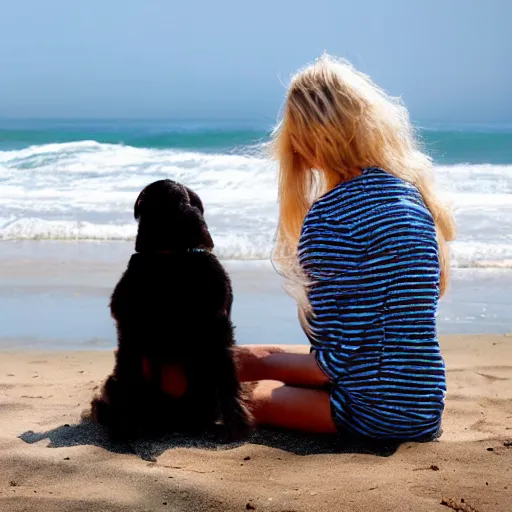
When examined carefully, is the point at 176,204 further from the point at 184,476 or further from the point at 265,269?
the point at 265,269

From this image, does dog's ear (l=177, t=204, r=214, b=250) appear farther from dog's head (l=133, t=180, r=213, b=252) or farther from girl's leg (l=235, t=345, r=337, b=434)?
girl's leg (l=235, t=345, r=337, b=434)

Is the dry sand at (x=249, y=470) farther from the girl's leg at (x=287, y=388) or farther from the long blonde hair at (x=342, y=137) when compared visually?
the long blonde hair at (x=342, y=137)

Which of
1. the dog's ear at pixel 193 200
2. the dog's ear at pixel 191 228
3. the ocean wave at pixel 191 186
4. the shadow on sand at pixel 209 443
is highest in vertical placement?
the dog's ear at pixel 193 200

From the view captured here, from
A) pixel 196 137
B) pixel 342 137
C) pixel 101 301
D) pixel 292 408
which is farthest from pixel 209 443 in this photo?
pixel 196 137

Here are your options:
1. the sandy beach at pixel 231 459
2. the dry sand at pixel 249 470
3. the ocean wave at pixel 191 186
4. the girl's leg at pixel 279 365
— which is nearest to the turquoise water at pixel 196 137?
the ocean wave at pixel 191 186

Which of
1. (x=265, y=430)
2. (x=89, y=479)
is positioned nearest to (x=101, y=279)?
(x=265, y=430)

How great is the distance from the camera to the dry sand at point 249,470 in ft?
8.25

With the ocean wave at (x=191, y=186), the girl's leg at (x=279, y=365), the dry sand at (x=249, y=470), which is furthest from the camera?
the ocean wave at (x=191, y=186)

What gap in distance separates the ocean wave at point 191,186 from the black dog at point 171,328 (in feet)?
2.20

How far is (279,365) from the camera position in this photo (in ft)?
11.6

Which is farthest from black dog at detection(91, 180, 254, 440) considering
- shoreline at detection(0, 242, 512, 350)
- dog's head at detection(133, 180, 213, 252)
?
shoreline at detection(0, 242, 512, 350)

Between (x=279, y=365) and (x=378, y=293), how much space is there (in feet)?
2.45

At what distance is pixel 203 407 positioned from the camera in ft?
10.5

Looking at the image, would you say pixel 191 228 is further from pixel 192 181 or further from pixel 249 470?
pixel 192 181
